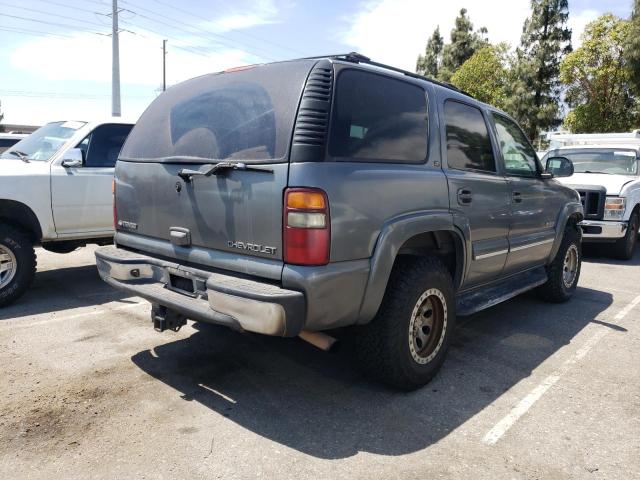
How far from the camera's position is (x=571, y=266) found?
5.90 m

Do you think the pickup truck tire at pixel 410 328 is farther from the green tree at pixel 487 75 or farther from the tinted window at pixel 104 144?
the green tree at pixel 487 75

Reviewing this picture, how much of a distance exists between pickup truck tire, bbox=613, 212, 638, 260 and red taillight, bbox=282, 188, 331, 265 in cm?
A: 750

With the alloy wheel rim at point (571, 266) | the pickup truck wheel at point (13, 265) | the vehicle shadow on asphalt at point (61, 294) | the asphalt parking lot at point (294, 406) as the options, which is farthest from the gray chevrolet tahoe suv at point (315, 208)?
the alloy wheel rim at point (571, 266)

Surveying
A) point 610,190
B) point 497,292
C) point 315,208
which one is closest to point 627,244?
point 610,190

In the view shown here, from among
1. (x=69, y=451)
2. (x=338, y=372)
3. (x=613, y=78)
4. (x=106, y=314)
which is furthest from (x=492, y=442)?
(x=613, y=78)

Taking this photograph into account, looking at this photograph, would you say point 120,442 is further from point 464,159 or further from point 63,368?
point 464,159

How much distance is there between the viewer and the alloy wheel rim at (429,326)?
334cm

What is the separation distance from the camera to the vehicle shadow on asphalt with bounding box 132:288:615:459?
9.41 ft

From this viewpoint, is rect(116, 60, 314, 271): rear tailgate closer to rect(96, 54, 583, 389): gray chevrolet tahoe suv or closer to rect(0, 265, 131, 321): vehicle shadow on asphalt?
rect(96, 54, 583, 389): gray chevrolet tahoe suv

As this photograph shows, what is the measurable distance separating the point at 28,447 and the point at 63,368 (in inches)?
41.3

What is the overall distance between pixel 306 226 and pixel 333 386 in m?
1.33

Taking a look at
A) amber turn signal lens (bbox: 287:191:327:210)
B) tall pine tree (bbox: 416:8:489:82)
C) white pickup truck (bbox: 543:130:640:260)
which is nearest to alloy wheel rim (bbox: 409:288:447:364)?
amber turn signal lens (bbox: 287:191:327:210)

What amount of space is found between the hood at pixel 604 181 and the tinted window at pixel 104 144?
666cm

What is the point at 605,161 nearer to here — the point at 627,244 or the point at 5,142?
the point at 627,244
